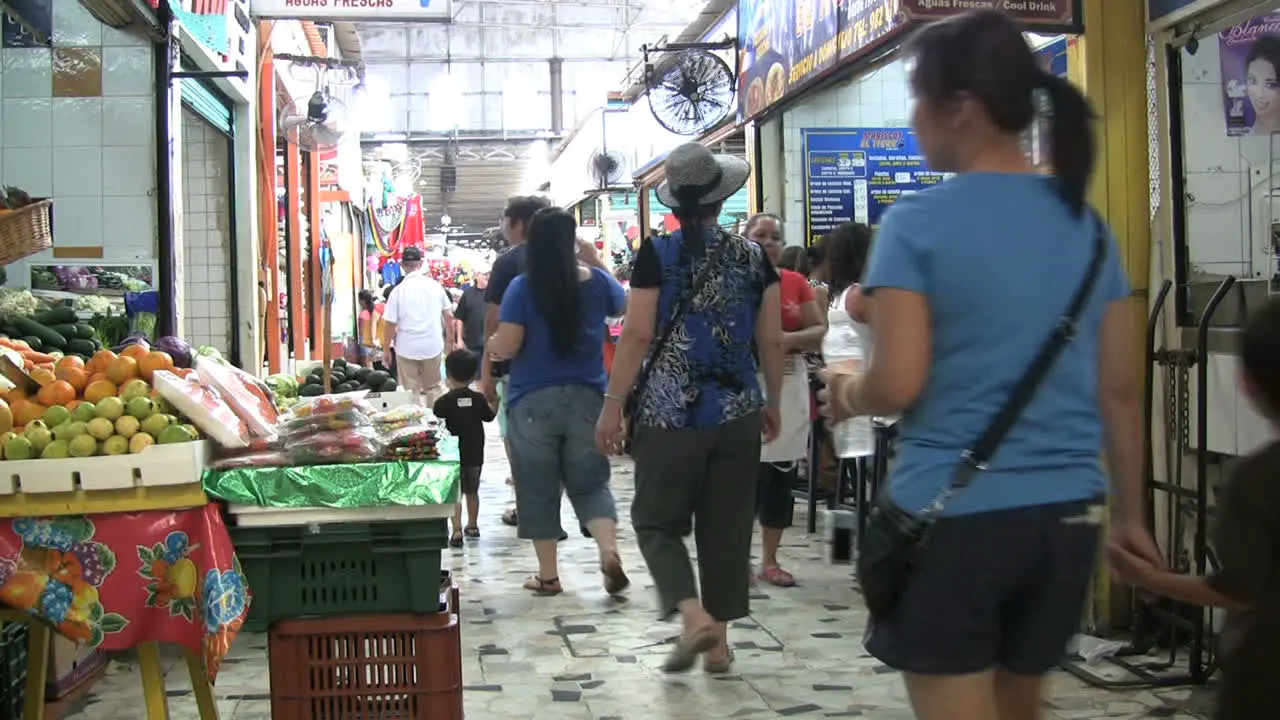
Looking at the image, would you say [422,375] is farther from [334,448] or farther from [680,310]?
[334,448]

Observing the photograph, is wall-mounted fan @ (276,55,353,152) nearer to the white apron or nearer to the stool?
the white apron

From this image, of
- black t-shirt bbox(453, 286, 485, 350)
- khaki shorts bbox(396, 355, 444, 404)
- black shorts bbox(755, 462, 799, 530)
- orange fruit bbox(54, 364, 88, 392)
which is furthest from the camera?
khaki shorts bbox(396, 355, 444, 404)

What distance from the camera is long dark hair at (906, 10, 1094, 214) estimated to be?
2035 mm

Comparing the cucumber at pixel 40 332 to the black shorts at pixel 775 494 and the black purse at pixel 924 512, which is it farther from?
the black purse at pixel 924 512

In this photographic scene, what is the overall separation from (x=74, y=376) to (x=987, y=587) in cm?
261

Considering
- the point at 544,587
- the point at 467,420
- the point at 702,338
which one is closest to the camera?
the point at 702,338

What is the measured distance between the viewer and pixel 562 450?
5879mm

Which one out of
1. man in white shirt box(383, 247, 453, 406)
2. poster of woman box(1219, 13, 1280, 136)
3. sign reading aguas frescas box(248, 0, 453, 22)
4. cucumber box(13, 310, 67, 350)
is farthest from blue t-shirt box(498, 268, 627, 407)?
man in white shirt box(383, 247, 453, 406)

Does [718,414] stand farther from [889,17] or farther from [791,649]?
[889,17]

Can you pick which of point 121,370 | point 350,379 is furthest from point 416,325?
point 121,370

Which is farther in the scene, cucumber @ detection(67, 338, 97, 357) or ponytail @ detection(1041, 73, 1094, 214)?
cucumber @ detection(67, 338, 97, 357)

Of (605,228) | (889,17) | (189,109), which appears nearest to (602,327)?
(889,17)

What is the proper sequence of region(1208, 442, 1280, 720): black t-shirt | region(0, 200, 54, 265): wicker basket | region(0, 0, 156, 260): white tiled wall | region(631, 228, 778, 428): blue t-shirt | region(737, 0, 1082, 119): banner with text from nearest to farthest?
1. region(1208, 442, 1280, 720): black t-shirt
2. region(631, 228, 778, 428): blue t-shirt
3. region(0, 200, 54, 265): wicker basket
4. region(737, 0, 1082, 119): banner with text
5. region(0, 0, 156, 260): white tiled wall

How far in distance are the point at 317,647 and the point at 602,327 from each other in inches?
115
